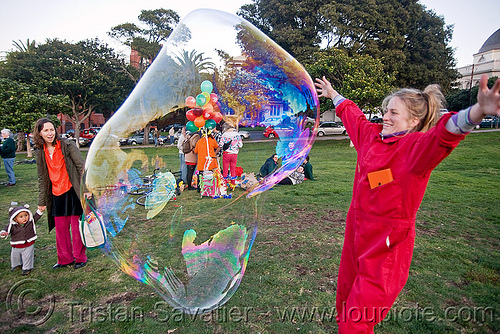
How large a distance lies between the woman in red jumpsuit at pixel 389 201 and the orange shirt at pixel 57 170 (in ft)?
11.8

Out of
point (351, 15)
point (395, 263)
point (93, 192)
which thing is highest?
point (351, 15)

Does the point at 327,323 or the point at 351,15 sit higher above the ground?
the point at 351,15

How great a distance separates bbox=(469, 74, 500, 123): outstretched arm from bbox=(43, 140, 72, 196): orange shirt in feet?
14.1

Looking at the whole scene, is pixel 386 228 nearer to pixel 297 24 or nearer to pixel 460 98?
pixel 297 24

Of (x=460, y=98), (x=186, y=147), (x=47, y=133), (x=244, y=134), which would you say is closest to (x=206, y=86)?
(x=244, y=134)

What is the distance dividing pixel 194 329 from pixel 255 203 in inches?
51.0

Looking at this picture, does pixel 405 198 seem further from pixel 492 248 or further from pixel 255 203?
pixel 492 248

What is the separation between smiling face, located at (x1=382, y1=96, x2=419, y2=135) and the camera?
1.97m

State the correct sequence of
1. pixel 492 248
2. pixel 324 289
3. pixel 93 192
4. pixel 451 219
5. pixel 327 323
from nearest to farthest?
pixel 93 192
pixel 327 323
pixel 324 289
pixel 492 248
pixel 451 219

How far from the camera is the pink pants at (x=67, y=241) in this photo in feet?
13.4

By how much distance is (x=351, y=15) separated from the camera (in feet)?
70.2

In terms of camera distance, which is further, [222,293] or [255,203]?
[255,203]

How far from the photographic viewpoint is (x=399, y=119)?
1977 mm

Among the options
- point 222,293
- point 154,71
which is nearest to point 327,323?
point 222,293
